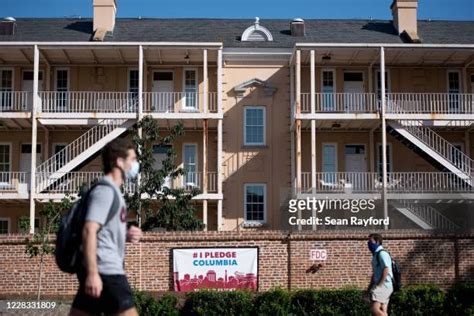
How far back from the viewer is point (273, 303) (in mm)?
16203

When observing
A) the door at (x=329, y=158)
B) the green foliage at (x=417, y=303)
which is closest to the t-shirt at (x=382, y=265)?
the green foliage at (x=417, y=303)

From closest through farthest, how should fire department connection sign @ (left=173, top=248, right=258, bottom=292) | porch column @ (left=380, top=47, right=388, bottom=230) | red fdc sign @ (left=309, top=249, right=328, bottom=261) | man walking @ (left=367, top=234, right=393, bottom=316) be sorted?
man walking @ (left=367, top=234, right=393, bottom=316), fire department connection sign @ (left=173, top=248, right=258, bottom=292), red fdc sign @ (left=309, top=249, right=328, bottom=261), porch column @ (left=380, top=47, right=388, bottom=230)

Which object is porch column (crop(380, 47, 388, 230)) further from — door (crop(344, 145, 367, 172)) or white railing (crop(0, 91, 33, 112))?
white railing (crop(0, 91, 33, 112))

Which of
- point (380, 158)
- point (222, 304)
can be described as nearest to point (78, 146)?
point (380, 158)

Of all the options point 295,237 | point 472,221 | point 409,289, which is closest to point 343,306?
point 409,289

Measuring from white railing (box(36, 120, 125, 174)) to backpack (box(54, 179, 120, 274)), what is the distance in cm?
2481

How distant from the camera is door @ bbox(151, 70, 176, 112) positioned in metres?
31.8

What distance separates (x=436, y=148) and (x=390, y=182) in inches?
114

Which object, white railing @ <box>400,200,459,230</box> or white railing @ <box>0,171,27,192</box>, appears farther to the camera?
white railing @ <box>0,171,27,192</box>

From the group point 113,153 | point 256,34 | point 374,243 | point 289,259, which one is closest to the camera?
point 113,153

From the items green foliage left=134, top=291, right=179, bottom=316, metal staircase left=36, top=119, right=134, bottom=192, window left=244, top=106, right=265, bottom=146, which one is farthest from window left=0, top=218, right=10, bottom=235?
green foliage left=134, top=291, right=179, bottom=316

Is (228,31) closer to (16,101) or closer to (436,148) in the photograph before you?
(16,101)

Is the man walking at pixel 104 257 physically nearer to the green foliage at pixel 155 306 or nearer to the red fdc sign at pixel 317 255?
the green foliage at pixel 155 306

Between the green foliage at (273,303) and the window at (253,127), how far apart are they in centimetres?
1668
